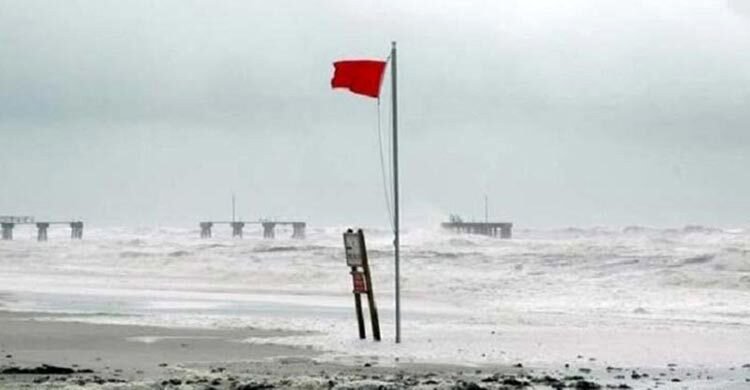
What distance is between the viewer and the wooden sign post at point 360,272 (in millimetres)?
16281

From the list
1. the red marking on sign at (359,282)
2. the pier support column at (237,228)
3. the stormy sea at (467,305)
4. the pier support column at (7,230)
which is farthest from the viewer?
the pier support column at (237,228)

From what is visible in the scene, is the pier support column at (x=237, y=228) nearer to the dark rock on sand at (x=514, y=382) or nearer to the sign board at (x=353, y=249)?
the sign board at (x=353, y=249)

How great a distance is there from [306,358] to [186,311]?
33.2 ft

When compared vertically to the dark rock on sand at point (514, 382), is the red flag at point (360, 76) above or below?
above

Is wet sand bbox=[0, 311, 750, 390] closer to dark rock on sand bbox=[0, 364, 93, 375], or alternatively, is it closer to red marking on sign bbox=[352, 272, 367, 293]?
dark rock on sand bbox=[0, 364, 93, 375]

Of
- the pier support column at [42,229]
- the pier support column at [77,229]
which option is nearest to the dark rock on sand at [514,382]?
the pier support column at [77,229]

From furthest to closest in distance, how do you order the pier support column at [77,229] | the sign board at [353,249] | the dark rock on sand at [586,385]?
the pier support column at [77,229] < the sign board at [353,249] < the dark rock on sand at [586,385]

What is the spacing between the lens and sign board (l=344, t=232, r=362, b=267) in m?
16.5

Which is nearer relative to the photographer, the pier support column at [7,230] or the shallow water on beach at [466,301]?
the shallow water on beach at [466,301]

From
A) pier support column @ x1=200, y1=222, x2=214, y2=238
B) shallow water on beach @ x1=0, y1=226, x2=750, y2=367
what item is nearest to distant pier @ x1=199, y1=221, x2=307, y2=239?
pier support column @ x1=200, y1=222, x2=214, y2=238

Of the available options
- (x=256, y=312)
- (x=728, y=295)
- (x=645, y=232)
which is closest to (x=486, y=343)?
(x=256, y=312)

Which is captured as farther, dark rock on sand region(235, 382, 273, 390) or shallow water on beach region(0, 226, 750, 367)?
shallow water on beach region(0, 226, 750, 367)

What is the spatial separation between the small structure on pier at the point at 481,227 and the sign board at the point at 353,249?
344ft

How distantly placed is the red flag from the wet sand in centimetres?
370
